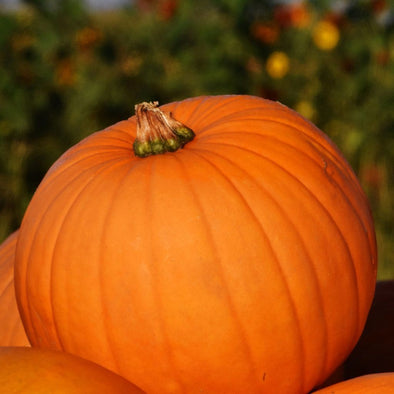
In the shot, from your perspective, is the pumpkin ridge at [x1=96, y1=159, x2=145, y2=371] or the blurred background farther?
the blurred background

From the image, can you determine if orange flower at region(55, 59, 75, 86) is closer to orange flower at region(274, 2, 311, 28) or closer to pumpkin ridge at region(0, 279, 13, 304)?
orange flower at region(274, 2, 311, 28)

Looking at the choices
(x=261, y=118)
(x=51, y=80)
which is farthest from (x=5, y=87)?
(x=261, y=118)

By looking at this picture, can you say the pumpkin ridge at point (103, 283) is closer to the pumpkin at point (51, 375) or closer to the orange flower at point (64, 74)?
the pumpkin at point (51, 375)

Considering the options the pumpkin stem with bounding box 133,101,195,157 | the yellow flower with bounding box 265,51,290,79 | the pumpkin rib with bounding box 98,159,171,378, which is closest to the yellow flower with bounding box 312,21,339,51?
the yellow flower with bounding box 265,51,290,79

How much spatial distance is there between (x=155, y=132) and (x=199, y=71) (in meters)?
4.22

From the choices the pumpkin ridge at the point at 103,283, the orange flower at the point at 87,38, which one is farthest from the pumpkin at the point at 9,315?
the orange flower at the point at 87,38

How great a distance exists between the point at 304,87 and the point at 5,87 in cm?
228

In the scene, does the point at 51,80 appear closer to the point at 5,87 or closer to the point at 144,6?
the point at 5,87

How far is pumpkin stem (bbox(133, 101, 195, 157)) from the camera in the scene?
1474mm

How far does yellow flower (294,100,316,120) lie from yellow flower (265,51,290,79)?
10.7 inches

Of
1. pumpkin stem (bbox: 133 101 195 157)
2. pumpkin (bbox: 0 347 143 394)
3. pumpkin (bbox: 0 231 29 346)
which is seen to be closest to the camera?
pumpkin (bbox: 0 347 143 394)

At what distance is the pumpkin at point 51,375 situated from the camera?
3.84 feet

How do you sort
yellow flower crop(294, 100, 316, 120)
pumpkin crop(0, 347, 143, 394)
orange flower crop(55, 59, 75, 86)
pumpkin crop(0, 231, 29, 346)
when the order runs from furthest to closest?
yellow flower crop(294, 100, 316, 120)
orange flower crop(55, 59, 75, 86)
pumpkin crop(0, 231, 29, 346)
pumpkin crop(0, 347, 143, 394)

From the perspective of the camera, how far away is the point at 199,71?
18.4 feet
